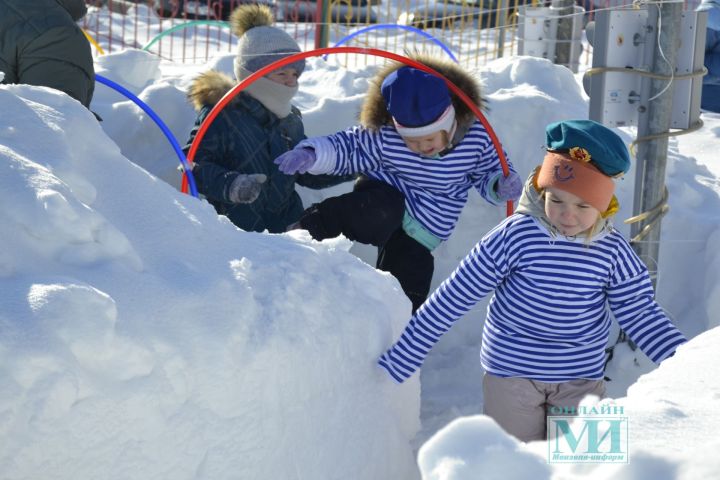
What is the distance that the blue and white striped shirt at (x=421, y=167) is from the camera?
441 cm

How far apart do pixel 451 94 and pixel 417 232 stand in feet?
1.97

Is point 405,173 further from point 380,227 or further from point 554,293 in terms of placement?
point 554,293

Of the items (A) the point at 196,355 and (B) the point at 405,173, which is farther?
(B) the point at 405,173

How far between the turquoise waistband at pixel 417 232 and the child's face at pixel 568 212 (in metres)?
1.32

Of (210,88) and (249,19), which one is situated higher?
(249,19)

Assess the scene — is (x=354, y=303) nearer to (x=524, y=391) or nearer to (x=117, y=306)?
(x=524, y=391)

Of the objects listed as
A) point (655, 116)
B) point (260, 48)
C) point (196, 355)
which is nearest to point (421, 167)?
point (655, 116)

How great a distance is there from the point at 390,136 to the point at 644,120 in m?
1.07

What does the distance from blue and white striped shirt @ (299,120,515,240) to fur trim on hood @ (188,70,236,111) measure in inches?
27.3

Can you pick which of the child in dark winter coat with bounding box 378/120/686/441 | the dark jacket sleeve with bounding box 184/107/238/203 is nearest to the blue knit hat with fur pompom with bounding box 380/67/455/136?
the dark jacket sleeve with bounding box 184/107/238/203

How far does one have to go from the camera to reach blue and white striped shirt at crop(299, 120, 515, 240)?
4.41 meters

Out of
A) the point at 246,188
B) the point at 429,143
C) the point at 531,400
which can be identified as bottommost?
the point at 531,400

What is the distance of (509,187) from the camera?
169 inches

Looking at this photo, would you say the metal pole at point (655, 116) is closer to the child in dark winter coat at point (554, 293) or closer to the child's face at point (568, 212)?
the child in dark winter coat at point (554, 293)
